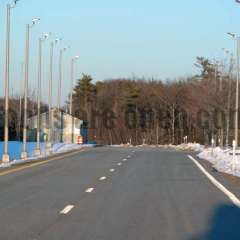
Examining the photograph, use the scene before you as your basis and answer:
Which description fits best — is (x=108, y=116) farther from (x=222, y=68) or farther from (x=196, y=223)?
(x=196, y=223)

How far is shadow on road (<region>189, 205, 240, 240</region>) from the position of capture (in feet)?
43.6

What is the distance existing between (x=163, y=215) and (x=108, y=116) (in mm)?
118361

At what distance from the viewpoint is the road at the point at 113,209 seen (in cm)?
1361

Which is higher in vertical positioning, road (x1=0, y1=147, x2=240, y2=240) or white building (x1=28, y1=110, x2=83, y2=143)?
white building (x1=28, y1=110, x2=83, y2=143)

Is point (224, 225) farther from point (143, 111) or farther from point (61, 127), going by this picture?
point (143, 111)

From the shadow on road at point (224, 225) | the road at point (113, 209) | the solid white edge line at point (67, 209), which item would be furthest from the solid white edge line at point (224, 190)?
the solid white edge line at point (67, 209)

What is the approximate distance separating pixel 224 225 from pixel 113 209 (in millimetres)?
3481

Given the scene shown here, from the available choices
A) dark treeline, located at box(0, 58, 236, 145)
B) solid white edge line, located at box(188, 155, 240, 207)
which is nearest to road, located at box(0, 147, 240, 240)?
solid white edge line, located at box(188, 155, 240, 207)

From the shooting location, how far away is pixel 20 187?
24.3m

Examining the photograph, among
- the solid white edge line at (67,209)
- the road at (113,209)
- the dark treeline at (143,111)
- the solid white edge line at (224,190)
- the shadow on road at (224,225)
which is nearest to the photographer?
the shadow on road at (224,225)

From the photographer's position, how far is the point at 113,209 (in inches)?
701

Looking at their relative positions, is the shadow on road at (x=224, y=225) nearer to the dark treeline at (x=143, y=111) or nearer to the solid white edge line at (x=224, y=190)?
the solid white edge line at (x=224, y=190)

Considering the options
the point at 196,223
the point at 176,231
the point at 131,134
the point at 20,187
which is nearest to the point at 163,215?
the point at 196,223

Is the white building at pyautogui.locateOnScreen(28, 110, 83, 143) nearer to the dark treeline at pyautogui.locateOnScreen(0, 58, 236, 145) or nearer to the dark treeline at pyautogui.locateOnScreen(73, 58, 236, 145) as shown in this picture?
the dark treeline at pyautogui.locateOnScreen(0, 58, 236, 145)
